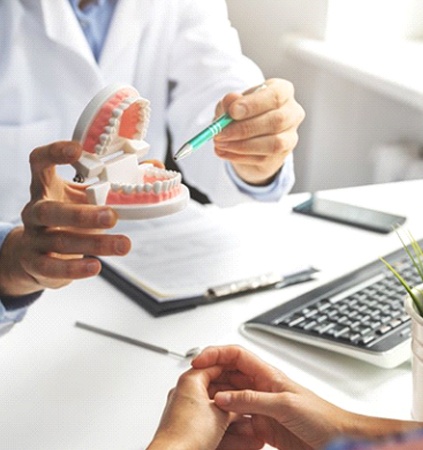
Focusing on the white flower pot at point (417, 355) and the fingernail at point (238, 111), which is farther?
the fingernail at point (238, 111)

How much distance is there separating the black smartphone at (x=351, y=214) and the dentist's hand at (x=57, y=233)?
483 millimetres

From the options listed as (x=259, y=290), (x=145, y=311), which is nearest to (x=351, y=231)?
(x=259, y=290)

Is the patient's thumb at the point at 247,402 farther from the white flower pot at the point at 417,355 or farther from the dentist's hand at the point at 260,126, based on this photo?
the dentist's hand at the point at 260,126

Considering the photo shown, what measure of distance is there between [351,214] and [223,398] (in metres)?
0.60

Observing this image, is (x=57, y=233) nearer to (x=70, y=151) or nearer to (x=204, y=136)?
(x=70, y=151)

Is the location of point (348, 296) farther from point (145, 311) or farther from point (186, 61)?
point (186, 61)

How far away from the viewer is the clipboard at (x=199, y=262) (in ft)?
3.05

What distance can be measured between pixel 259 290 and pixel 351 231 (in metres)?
0.24

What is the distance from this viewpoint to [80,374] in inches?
31.1

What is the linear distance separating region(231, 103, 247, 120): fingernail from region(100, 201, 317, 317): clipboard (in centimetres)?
19

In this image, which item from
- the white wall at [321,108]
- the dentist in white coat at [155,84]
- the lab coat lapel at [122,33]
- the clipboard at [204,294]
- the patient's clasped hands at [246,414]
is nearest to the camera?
the patient's clasped hands at [246,414]

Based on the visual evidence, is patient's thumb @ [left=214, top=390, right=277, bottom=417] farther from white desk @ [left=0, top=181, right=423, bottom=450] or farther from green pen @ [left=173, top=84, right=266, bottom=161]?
green pen @ [left=173, top=84, right=266, bottom=161]

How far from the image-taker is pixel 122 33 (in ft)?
4.13

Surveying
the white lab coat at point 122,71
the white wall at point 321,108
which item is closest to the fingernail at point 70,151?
the white lab coat at point 122,71
